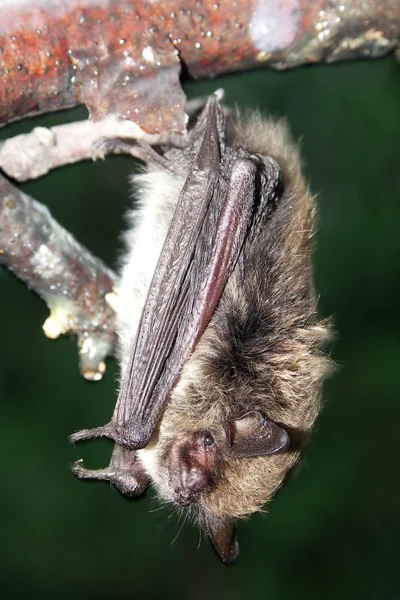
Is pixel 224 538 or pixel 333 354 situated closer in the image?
pixel 224 538

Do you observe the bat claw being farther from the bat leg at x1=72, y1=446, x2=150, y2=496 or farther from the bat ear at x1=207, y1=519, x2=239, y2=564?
the bat ear at x1=207, y1=519, x2=239, y2=564

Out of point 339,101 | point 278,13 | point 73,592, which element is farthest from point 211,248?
point 339,101

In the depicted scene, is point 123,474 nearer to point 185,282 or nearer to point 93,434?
point 93,434

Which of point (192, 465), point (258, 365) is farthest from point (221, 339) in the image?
point (192, 465)

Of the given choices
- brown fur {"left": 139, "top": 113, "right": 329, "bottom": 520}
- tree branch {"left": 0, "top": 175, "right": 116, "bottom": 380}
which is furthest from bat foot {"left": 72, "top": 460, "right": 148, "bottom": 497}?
tree branch {"left": 0, "top": 175, "right": 116, "bottom": 380}

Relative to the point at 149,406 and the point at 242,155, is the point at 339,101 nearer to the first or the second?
the point at 242,155

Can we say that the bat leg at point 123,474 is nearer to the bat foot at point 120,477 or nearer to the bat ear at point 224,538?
the bat foot at point 120,477

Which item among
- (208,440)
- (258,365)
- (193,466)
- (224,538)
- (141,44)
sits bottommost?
(224,538)
